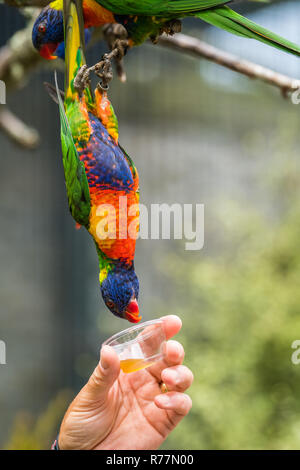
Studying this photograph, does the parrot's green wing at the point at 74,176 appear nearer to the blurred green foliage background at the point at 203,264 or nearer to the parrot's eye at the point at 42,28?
the parrot's eye at the point at 42,28

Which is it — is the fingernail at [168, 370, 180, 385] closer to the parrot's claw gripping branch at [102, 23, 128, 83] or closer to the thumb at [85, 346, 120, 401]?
the thumb at [85, 346, 120, 401]

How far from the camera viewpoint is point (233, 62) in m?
0.92

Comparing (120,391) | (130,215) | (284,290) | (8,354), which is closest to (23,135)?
(120,391)

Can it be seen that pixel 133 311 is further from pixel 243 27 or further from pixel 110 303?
pixel 243 27

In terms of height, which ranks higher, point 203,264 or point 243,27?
point 243,27

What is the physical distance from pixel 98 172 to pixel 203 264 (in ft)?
5.81

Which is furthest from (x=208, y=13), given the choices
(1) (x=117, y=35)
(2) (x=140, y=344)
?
(2) (x=140, y=344)

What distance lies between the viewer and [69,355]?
258cm

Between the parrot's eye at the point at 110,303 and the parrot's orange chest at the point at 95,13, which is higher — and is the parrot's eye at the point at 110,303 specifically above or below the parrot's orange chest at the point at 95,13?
below

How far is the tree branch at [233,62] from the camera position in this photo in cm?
91

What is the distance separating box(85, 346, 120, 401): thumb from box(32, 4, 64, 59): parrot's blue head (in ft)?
1.46

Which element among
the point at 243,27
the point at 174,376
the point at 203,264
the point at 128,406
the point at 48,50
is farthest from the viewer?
the point at 203,264

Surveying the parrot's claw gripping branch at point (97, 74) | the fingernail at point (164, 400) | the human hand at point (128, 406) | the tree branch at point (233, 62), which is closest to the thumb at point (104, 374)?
the human hand at point (128, 406)

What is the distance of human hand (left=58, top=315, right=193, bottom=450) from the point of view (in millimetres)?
720
